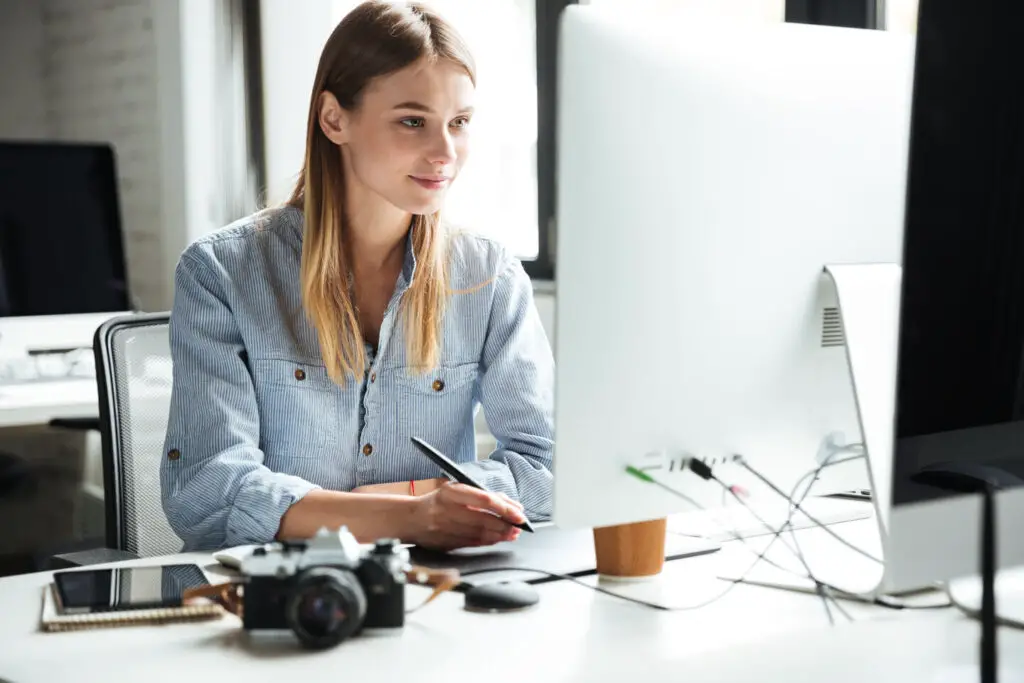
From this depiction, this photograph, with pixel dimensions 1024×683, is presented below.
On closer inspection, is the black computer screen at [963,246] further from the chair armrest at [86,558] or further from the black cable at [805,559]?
the chair armrest at [86,558]

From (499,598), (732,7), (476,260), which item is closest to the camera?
(499,598)

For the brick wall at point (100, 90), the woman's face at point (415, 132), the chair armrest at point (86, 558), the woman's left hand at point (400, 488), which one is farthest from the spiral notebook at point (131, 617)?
the brick wall at point (100, 90)

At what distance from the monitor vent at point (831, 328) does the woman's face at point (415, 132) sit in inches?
25.7

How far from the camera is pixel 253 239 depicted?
1.56 meters

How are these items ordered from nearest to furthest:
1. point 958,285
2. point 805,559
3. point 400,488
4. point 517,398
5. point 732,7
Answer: point 958,285 < point 805,559 < point 400,488 < point 517,398 < point 732,7

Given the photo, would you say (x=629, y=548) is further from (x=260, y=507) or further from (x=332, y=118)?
(x=332, y=118)

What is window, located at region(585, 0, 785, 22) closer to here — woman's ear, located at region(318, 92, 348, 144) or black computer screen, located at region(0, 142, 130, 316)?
woman's ear, located at region(318, 92, 348, 144)

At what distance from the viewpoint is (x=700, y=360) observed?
3.14ft

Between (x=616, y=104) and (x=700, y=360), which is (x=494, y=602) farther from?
(x=616, y=104)

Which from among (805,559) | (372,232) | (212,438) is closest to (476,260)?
(372,232)

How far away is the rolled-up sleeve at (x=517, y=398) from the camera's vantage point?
149 cm

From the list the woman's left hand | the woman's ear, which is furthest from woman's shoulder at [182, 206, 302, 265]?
the woman's left hand

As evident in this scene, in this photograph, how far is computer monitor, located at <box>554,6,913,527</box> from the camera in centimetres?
89

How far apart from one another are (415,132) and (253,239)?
0.25 meters
